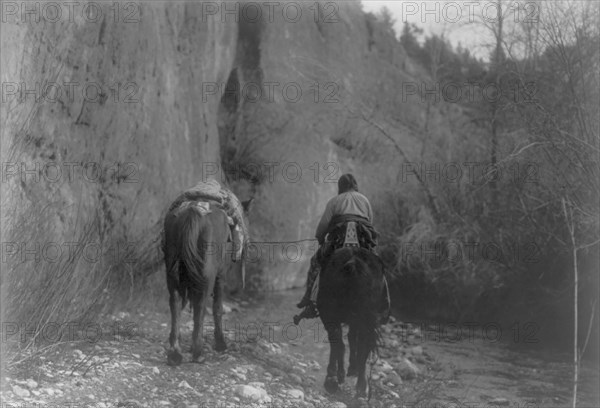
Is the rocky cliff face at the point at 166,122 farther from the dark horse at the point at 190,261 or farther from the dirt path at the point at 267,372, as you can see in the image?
the dirt path at the point at 267,372

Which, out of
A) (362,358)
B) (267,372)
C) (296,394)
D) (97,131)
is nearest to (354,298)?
(362,358)

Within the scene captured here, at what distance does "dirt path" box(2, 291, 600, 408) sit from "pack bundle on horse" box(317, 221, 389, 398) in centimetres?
57

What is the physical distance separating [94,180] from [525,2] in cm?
819

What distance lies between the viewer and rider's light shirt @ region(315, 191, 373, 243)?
→ 875 cm

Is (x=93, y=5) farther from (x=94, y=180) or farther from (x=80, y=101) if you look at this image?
(x=94, y=180)

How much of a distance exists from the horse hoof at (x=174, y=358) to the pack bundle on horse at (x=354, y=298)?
1.67 metres

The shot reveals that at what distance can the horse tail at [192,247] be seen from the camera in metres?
8.28

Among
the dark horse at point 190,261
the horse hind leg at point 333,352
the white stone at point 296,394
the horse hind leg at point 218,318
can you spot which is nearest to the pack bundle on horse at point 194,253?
the dark horse at point 190,261

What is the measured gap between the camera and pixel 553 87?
15078 mm

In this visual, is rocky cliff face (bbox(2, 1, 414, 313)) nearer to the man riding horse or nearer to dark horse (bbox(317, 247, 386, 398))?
the man riding horse

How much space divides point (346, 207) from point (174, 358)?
8.51ft

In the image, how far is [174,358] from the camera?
820 cm

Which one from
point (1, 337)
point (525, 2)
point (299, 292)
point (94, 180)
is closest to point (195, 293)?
point (1, 337)

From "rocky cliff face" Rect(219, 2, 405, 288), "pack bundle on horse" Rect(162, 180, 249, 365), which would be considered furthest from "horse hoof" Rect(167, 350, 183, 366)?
"rocky cliff face" Rect(219, 2, 405, 288)
